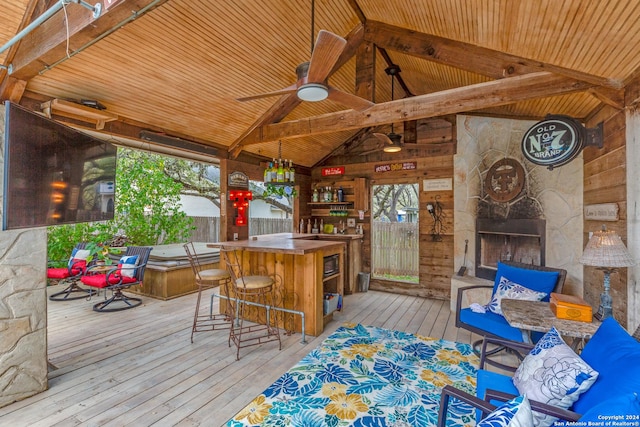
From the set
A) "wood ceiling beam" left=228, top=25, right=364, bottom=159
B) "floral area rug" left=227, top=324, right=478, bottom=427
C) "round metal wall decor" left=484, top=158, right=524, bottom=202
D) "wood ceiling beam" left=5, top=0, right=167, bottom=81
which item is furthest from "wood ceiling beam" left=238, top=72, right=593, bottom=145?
"floral area rug" left=227, top=324, right=478, bottom=427

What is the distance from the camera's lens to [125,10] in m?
1.65

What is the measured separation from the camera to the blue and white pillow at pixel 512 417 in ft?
3.20

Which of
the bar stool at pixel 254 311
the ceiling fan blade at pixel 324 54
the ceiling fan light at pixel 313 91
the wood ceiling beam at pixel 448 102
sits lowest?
the bar stool at pixel 254 311

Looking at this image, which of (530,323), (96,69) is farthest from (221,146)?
(530,323)

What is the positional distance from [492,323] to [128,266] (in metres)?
5.04

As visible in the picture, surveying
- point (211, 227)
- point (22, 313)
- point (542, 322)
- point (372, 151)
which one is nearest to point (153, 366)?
point (22, 313)

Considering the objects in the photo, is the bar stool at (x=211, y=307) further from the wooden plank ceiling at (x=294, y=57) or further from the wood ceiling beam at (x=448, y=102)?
the wood ceiling beam at (x=448, y=102)

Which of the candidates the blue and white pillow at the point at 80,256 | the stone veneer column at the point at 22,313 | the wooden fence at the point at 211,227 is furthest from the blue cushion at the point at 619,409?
the wooden fence at the point at 211,227

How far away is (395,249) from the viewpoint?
596cm

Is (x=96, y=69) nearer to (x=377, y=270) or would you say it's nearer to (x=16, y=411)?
(x=16, y=411)

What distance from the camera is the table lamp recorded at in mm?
2199

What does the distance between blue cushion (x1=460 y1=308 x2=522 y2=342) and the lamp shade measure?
2.92ft

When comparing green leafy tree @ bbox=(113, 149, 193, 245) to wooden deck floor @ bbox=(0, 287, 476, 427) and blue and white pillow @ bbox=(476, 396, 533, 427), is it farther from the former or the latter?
blue and white pillow @ bbox=(476, 396, 533, 427)

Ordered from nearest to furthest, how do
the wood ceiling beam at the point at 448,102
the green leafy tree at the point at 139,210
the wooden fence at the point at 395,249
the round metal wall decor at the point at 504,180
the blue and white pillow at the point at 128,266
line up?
1. the wood ceiling beam at the point at 448,102
2. the round metal wall decor at the point at 504,180
3. the blue and white pillow at the point at 128,266
4. the wooden fence at the point at 395,249
5. the green leafy tree at the point at 139,210
